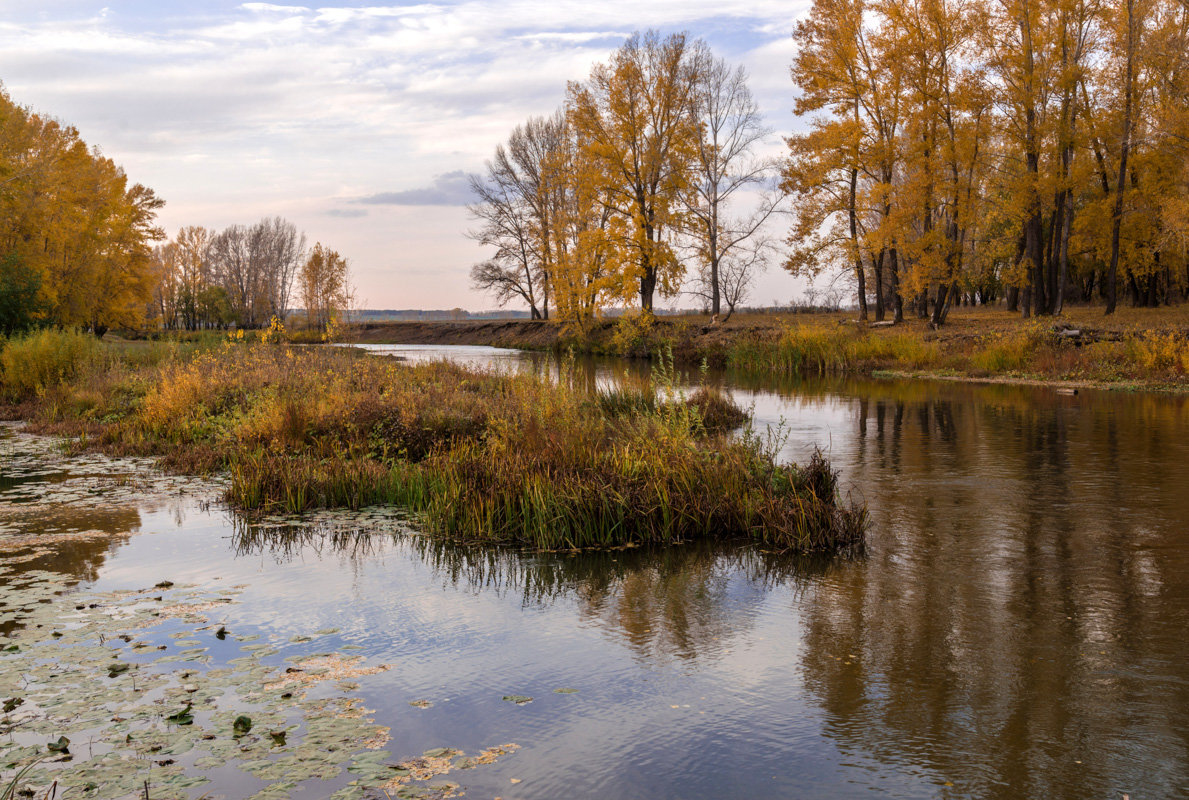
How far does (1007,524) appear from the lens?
30.1 ft

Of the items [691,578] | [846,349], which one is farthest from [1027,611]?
[846,349]

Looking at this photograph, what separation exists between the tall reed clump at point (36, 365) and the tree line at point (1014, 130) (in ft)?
91.5

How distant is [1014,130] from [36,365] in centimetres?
3355

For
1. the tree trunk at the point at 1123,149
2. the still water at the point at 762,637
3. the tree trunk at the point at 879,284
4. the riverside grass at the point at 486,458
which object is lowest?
the still water at the point at 762,637

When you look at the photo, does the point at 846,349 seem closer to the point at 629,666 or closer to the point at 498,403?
the point at 498,403

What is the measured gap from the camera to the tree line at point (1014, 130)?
103 ft

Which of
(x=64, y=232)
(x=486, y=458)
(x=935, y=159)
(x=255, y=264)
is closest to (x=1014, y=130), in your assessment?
(x=935, y=159)

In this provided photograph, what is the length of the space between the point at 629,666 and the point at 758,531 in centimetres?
346

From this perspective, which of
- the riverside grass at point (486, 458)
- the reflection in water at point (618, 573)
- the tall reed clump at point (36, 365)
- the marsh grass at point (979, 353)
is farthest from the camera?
the marsh grass at point (979, 353)

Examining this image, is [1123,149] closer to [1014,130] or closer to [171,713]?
[1014,130]

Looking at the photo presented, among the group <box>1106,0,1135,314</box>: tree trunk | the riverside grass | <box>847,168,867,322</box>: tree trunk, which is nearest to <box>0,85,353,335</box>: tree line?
the riverside grass

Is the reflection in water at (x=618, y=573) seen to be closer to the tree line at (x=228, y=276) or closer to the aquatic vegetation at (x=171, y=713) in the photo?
the aquatic vegetation at (x=171, y=713)

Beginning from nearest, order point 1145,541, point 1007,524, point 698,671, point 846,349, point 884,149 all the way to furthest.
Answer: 1. point 698,671
2. point 1145,541
3. point 1007,524
4. point 846,349
5. point 884,149

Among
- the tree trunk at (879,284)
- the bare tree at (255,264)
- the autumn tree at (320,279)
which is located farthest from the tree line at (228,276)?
the tree trunk at (879,284)
